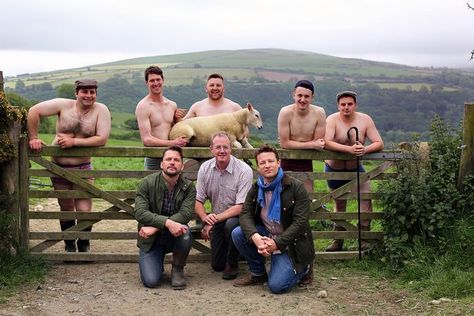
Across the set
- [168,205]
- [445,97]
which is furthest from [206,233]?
[445,97]

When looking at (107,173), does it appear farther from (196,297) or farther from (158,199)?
(196,297)

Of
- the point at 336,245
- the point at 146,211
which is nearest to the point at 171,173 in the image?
the point at 146,211

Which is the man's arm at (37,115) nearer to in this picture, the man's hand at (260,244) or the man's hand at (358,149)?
the man's hand at (260,244)

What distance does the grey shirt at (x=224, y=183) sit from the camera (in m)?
6.96

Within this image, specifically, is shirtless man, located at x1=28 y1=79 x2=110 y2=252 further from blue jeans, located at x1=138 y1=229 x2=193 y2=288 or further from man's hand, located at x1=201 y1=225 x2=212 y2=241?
man's hand, located at x1=201 y1=225 x2=212 y2=241

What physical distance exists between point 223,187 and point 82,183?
1758 mm

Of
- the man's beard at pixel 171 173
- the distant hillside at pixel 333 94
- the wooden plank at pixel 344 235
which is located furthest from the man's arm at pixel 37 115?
the distant hillside at pixel 333 94

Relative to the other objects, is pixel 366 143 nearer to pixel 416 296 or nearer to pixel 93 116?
pixel 416 296

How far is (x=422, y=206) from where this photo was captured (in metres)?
7.09

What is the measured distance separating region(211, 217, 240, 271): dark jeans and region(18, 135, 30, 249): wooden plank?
2.31m

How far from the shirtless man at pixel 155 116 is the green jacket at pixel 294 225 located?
5.37ft

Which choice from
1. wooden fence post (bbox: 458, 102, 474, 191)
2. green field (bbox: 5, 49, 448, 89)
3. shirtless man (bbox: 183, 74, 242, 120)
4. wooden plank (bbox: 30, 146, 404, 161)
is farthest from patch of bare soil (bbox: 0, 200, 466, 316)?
green field (bbox: 5, 49, 448, 89)

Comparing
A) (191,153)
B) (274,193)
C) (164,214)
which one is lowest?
(164,214)

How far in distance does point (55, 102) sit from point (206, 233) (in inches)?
99.8
